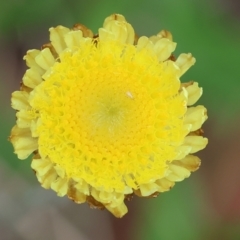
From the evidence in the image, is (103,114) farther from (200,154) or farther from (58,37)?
(200,154)

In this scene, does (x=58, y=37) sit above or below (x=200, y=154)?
above

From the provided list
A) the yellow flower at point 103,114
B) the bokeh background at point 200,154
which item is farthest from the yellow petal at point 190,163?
the bokeh background at point 200,154

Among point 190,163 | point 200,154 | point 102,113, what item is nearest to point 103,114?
point 102,113

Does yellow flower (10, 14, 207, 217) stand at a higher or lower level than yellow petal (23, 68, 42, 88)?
lower

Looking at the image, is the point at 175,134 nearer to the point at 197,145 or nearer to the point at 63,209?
the point at 197,145

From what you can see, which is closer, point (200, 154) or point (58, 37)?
point (58, 37)

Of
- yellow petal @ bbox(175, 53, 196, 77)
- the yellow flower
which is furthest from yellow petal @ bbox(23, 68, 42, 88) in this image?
yellow petal @ bbox(175, 53, 196, 77)

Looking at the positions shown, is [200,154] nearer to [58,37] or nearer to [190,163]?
[190,163]

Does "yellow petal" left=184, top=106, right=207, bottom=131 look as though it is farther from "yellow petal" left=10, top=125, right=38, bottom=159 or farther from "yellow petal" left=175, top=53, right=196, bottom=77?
"yellow petal" left=10, top=125, right=38, bottom=159

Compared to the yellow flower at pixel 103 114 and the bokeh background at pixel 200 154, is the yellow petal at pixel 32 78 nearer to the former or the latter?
the yellow flower at pixel 103 114
